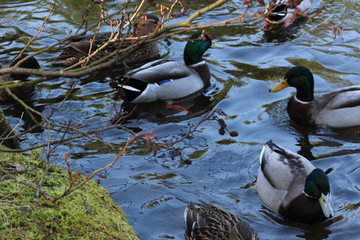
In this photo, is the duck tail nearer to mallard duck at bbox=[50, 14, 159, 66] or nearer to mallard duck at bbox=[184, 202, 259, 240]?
mallard duck at bbox=[50, 14, 159, 66]

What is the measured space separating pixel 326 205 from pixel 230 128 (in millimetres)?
2301

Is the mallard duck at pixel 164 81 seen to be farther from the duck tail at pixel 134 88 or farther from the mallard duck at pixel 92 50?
the mallard duck at pixel 92 50

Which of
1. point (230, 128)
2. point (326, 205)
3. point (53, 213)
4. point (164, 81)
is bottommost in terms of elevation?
point (230, 128)

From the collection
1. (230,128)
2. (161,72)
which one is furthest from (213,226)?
(161,72)

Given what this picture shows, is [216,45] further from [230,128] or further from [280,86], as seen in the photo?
[230,128]

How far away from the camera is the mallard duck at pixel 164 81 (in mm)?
8633

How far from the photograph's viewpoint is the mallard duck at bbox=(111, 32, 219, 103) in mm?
8633

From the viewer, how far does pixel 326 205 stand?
18.4ft

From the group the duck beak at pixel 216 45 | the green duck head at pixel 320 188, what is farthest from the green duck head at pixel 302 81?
the green duck head at pixel 320 188

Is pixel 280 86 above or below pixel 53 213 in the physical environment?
below

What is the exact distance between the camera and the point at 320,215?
18.6 feet

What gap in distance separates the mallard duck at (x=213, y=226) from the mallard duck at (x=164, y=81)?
3.78 m

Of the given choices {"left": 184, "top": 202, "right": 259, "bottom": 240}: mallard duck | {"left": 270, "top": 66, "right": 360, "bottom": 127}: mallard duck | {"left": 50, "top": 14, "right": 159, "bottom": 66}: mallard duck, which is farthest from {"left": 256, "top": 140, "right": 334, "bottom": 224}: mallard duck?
{"left": 50, "top": 14, "right": 159, "bottom": 66}: mallard duck

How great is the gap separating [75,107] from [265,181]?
3541 mm
